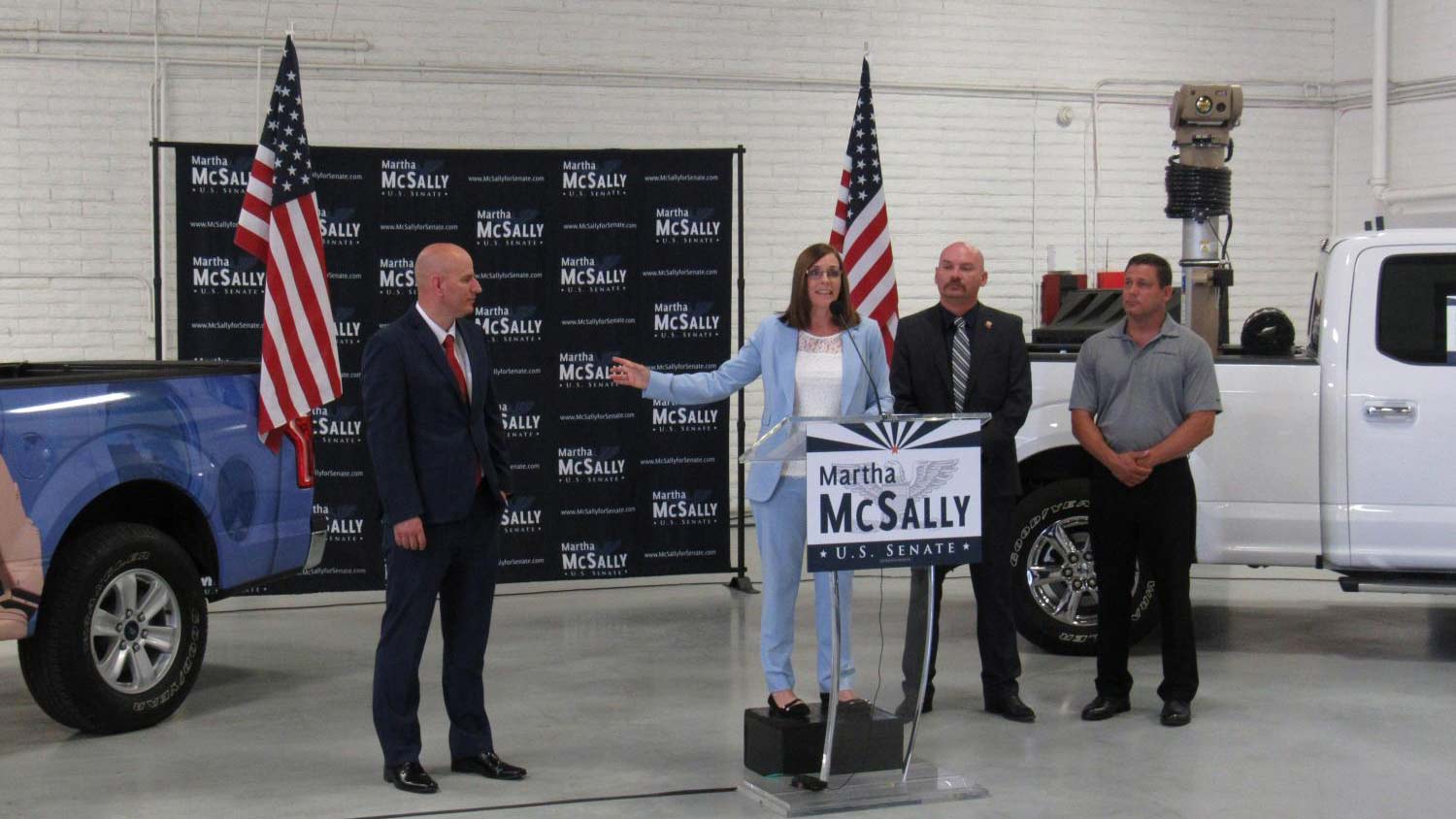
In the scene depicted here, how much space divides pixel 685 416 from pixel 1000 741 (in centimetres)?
331

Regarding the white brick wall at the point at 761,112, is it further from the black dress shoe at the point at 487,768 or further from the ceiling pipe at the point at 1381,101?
the black dress shoe at the point at 487,768

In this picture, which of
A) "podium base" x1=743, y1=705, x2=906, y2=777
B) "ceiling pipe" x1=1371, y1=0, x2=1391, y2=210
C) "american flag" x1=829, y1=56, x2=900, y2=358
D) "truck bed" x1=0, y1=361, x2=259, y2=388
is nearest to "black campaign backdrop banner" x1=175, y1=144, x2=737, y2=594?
"american flag" x1=829, y1=56, x2=900, y2=358

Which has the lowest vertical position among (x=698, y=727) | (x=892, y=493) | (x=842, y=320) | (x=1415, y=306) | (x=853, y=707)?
(x=698, y=727)

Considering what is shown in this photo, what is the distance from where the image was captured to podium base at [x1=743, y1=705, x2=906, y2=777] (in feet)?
15.8

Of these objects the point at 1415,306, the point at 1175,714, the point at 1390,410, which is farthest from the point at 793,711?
the point at 1415,306

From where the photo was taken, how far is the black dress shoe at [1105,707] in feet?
19.0

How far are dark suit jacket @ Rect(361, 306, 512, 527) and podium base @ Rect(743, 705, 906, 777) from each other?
45.6 inches

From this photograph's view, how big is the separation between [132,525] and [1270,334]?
15.6ft

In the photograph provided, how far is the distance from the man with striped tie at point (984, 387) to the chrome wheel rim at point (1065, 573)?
1.07 metres

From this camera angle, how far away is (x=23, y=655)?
5.43m

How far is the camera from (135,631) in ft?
18.7

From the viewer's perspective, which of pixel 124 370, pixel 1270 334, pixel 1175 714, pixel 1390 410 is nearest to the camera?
pixel 1175 714

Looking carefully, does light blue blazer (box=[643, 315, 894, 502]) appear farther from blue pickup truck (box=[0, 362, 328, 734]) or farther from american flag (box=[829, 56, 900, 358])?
american flag (box=[829, 56, 900, 358])

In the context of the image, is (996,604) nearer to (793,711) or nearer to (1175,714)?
(1175,714)
